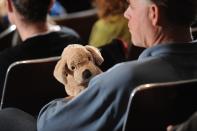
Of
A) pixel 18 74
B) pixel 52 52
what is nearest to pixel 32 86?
pixel 18 74

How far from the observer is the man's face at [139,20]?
2254mm

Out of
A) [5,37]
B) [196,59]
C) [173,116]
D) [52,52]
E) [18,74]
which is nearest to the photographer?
[173,116]

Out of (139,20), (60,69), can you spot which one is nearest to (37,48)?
(60,69)

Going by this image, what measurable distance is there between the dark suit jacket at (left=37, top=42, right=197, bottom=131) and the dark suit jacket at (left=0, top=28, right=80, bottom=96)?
0.80 m

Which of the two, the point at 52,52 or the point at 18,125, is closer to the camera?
the point at 18,125

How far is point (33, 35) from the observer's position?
314cm

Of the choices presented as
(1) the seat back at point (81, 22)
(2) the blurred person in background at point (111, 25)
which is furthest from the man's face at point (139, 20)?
(1) the seat back at point (81, 22)

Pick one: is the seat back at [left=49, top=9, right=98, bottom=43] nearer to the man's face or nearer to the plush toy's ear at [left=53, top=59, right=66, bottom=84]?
the plush toy's ear at [left=53, top=59, right=66, bottom=84]

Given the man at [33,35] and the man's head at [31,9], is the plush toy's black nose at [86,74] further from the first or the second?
the man's head at [31,9]

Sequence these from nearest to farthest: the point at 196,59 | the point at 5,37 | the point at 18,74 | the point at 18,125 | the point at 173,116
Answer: the point at 173,116
the point at 196,59
the point at 18,125
the point at 18,74
the point at 5,37

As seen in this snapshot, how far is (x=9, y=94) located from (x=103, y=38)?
1.48 m

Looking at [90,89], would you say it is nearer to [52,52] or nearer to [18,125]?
[18,125]

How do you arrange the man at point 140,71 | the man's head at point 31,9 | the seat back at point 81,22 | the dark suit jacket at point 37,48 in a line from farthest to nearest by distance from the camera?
the seat back at point 81,22 → the man's head at point 31,9 → the dark suit jacket at point 37,48 → the man at point 140,71

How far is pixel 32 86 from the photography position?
2723 millimetres
